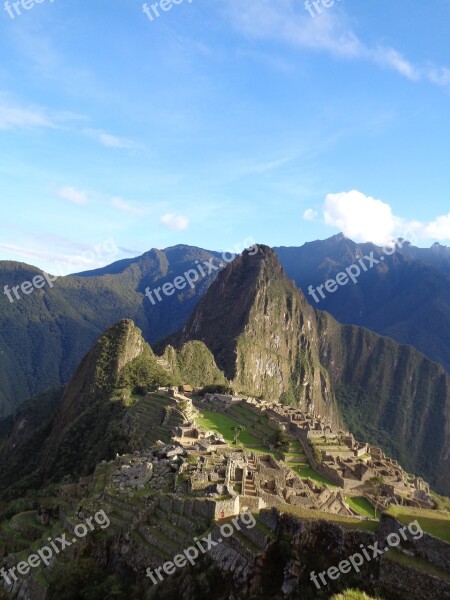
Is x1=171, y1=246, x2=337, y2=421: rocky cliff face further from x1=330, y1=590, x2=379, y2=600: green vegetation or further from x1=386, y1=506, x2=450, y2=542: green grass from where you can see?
x1=330, y1=590, x2=379, y2=600: green vegetation

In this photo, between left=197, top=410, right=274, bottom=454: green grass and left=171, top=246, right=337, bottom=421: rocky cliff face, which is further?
left=171, top=246, right=337, bottom=421: rocky cliff face

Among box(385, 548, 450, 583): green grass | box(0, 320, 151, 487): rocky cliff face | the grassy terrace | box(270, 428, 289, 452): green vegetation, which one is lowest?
box(0, 320, 151, 487): rocky cliff face

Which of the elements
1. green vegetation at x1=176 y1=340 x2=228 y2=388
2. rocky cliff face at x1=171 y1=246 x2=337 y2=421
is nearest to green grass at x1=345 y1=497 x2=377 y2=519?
green vegetation at x1=176 y1=340 x2=228 y2=388

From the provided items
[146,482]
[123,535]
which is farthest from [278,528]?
[146,482]

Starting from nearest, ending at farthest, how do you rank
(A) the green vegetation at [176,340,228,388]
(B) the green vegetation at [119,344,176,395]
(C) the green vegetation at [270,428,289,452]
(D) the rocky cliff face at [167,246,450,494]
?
(C) the green vegetation at [270,428,289,452] → (B) the green vegetation at [119,344,176,395] → (A) the green vegetation at [176,340,228,388] → (D) the rocky cliff face at [167,246,450,494]

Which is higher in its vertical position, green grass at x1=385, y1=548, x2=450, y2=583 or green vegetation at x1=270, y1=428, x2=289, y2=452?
green grass at x1=385, y1=548, x2=450, y2=583

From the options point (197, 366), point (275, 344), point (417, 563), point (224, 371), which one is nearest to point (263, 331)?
point (275, 344)

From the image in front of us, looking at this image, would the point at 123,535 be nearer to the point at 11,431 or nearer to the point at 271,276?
the point at 11,431
